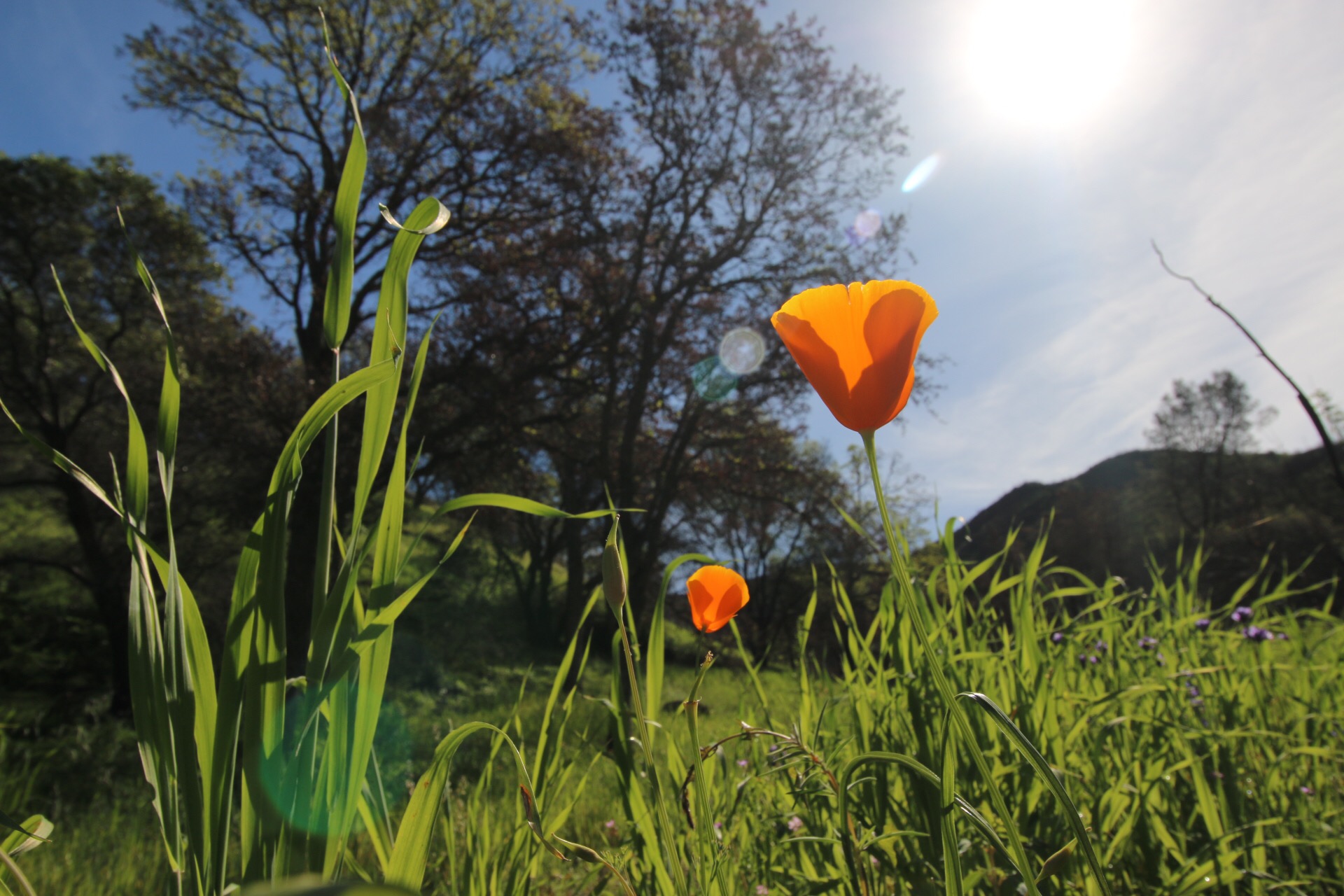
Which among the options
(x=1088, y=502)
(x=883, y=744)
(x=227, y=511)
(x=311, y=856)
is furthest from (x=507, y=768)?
(x=1088, y=502)

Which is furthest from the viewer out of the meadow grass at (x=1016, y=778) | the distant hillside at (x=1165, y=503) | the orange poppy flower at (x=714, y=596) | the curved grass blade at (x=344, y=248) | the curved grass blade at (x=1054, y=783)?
the distant hillside at (x=1165, y=503)

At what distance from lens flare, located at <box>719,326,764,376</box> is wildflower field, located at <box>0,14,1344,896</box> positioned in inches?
272

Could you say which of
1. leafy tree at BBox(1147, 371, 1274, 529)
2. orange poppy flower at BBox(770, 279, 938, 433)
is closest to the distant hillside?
leafy tree at BBox(1147, 371, 1274, 529)

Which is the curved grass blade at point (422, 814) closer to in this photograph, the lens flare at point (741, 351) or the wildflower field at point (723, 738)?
the wildflower field at point (723, 738)

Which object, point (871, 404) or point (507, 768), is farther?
point (507, 768)

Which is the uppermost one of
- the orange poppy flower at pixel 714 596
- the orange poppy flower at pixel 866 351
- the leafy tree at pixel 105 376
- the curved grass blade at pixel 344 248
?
the leafy tree at pixel 105 376

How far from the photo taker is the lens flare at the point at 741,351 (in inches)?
338

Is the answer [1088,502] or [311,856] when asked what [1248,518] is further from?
[311,856]

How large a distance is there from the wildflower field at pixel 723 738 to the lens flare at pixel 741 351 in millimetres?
6905

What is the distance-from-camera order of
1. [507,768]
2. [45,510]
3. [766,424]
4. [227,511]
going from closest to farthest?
[507,768]
[227,511]
[45,510]
[766,424]

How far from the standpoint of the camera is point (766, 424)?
915 centimetres

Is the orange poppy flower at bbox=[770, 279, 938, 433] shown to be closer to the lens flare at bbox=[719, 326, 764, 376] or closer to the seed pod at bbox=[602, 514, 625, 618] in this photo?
the seed pod at bbox=[602, 514, 625, 618]

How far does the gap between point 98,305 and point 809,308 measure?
28.4 feet

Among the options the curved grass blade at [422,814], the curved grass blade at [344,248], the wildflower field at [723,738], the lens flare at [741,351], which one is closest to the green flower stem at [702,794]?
the wildflower field at [723,738]
